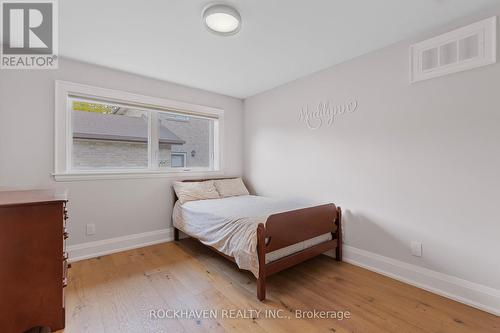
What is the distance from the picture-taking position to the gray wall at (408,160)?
176 centimetres

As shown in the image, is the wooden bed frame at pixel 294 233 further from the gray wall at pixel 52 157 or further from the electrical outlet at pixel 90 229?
the electrical outlet at pixel 90 229

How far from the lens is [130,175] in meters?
2.93

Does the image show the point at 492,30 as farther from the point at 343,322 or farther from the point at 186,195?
the point at 186,195

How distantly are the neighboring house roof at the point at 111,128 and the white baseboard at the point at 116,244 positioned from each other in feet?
4.12

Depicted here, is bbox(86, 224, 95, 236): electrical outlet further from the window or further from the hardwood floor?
the window

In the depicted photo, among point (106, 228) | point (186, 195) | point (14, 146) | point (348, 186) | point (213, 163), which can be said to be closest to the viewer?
point (14, 146)

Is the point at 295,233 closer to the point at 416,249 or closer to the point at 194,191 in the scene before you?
the point at 416,249

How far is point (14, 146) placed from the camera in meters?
2.26

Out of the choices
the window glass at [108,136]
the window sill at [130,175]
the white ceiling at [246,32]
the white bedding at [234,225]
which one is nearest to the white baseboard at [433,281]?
the white bedding at [234,225]

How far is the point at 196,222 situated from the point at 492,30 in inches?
121

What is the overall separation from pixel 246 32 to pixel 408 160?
188 cm

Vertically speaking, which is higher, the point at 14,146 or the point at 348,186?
the point at 14,146

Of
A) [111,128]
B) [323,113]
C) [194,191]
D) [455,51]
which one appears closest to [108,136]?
[111,128]

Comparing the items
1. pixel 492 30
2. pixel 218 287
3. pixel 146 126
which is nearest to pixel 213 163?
pixel 146 126
